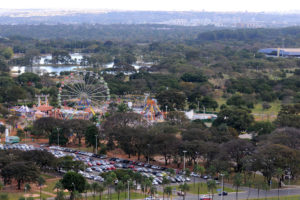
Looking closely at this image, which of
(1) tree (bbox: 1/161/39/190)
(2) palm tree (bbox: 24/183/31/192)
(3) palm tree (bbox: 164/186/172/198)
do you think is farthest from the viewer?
(1) tree (bbox: 1/161/39/190)

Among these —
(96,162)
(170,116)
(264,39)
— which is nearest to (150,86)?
(170,116)

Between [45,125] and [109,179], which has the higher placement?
[109,179]

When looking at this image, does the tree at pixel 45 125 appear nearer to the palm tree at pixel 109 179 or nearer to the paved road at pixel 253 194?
the palm tree at pixel 109 179

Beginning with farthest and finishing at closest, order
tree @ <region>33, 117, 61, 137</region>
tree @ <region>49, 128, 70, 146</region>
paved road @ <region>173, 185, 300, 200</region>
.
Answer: tree @ <region>33, 117, 61, 137</region>
tree @ <region>49, 128, 70, 146</region>
paved road @ <region>173, 185, 300, 200</region>

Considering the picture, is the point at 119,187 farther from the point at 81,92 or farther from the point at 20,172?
the point at 81,92

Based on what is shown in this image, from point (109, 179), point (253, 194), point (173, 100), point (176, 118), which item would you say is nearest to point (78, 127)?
point (176, 118)

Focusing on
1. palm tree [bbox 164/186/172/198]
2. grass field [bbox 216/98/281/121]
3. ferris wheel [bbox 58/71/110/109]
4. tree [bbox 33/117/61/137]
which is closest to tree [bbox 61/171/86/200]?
palm tree [bbox 164/186/172/198]

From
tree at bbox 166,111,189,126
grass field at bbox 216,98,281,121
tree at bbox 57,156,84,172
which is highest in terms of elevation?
tree at bbox 57,156,84,172

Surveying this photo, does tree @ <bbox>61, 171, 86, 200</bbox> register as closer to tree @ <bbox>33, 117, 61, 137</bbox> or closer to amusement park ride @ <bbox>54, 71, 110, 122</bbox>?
tree @ <bbox>33, 117, 61, 137</bbox>
